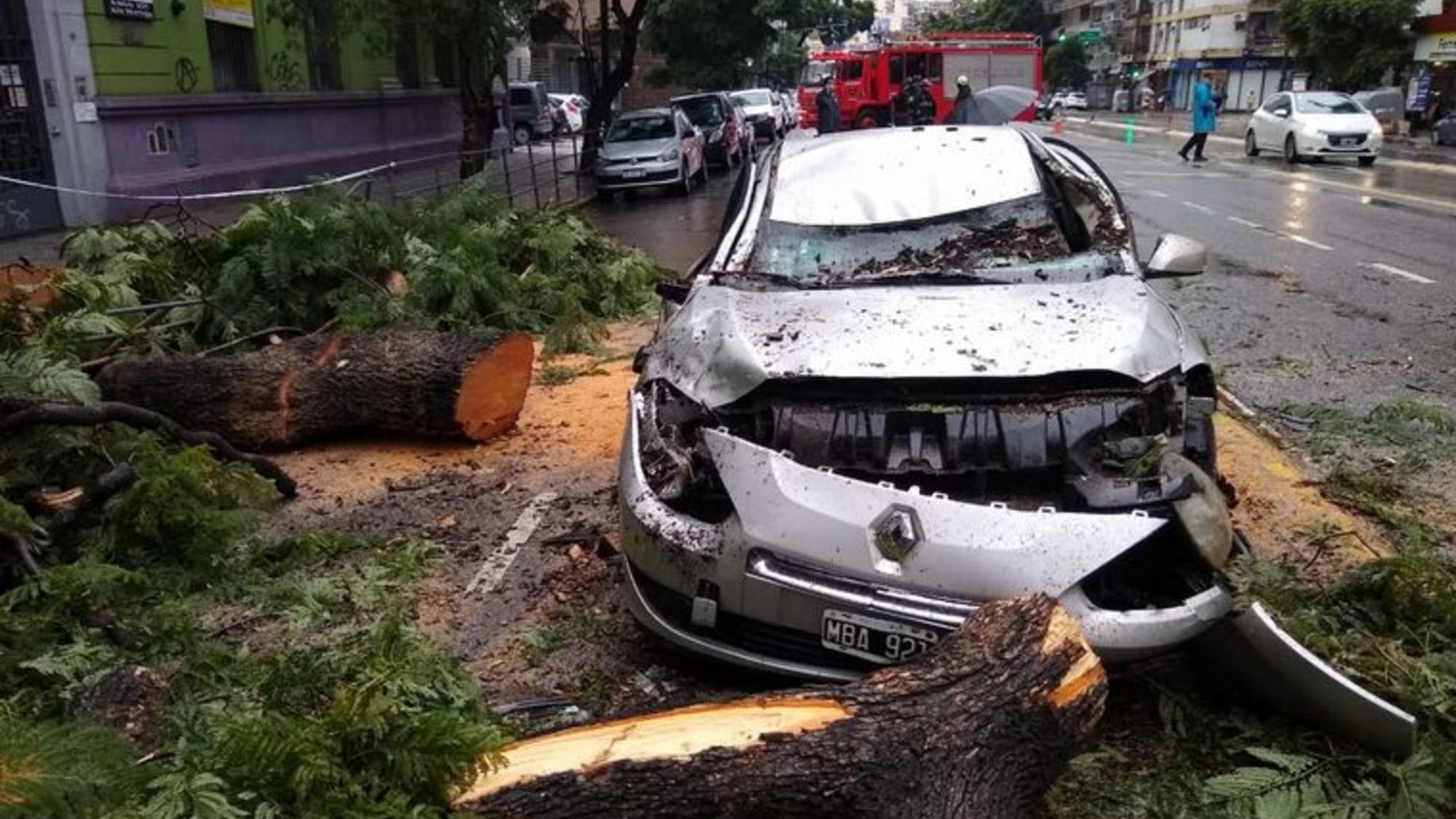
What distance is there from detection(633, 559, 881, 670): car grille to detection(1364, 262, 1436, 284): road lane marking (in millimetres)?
9623

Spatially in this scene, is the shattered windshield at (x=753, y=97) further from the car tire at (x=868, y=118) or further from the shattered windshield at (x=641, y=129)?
the shattered windshield at (x=641, y=129)

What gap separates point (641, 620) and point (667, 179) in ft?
58.7

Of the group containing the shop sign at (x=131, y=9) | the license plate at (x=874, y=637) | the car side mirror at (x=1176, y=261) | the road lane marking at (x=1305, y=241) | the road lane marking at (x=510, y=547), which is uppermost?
the shop sign at (x=131, y=9)

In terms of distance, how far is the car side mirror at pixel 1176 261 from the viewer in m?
5.00

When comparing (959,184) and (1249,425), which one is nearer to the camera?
(959,184)

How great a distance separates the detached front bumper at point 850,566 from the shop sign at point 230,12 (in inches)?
652

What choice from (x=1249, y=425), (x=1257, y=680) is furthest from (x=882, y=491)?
(x=1249, y=425)

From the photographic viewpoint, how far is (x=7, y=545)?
13.9 ft

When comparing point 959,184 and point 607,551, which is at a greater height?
point 959,184

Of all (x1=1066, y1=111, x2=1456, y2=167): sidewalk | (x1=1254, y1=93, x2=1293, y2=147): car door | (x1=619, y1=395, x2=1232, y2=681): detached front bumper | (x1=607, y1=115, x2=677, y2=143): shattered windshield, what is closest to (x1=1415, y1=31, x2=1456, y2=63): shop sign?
(x1=1066, y1=111, x2=1456, y2=167): sidewalk

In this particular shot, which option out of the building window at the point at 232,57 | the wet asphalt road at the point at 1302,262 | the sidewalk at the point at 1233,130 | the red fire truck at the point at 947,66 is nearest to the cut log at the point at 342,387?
the wet asphalt road at the point at 1302,262

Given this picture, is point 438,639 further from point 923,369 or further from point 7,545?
point 923,369

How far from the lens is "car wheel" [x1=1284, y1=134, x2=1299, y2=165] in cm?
2489

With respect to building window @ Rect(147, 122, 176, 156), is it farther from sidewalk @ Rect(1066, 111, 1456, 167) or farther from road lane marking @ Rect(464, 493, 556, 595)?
sidewalk @ Rect(1066, 111, 1456, 167)
